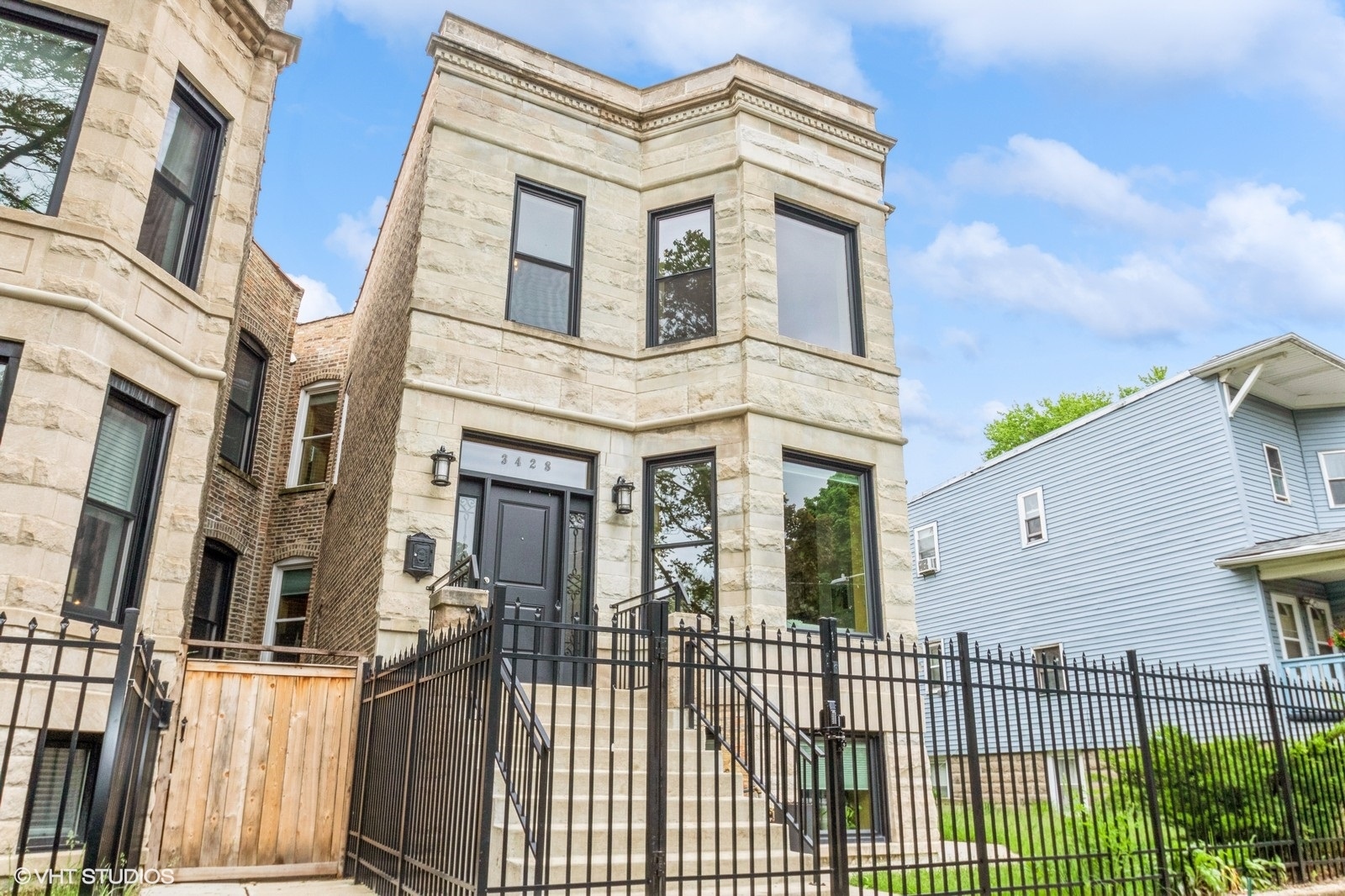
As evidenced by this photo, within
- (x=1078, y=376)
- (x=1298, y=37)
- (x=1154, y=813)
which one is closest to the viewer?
(x=1154, y=813)

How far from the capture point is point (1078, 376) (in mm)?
→ 41219

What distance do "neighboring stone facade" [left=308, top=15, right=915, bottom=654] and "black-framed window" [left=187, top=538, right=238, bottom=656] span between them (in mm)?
2135

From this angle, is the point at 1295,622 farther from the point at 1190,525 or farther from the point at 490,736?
the point at 490,736

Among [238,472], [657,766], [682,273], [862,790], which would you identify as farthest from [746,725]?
[238,472]

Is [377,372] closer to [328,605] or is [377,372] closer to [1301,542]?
[328,605]

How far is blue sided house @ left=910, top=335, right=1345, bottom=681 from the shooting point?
1606 cm

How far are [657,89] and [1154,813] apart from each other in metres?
10.2

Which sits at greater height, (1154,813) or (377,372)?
(377,372)

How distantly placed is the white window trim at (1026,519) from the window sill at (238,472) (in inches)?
610

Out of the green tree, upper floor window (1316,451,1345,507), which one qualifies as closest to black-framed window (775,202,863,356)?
upper floor window (1316,451,1345,507)

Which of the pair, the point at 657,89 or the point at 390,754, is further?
the point at 657,89

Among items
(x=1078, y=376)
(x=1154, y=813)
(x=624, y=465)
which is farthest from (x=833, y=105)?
(x=1078, y=376)

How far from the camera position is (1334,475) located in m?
18.2

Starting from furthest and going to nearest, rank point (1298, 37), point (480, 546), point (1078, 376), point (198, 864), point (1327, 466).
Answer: point (1298, 37), point (1078, 376), point (1327, 466), point (480, 546), point (198, 864)
